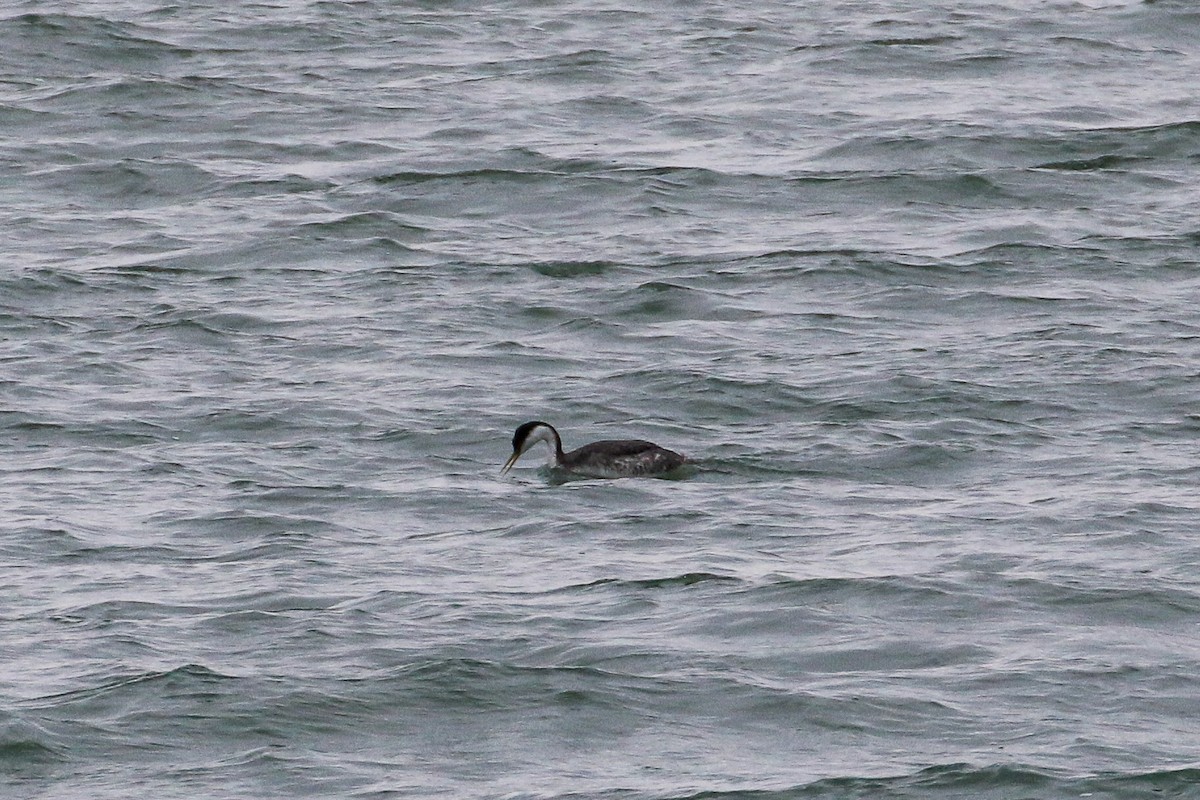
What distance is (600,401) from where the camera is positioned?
621 inches

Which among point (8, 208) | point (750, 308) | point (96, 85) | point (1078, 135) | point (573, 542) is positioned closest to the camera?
point (573, 542)

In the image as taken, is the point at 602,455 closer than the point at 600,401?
Yes

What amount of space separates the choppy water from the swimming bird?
0.38 ft

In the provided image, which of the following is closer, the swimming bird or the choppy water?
the choppy water

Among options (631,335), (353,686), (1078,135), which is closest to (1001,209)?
(1078,135)

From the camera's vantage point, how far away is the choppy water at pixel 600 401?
1026 centimetres

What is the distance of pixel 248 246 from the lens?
19.0 m

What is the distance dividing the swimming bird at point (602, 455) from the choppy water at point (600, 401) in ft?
0.38

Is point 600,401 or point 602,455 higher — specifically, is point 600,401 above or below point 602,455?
below

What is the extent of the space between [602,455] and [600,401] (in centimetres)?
170

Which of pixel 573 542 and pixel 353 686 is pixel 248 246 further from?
pixel 353 686

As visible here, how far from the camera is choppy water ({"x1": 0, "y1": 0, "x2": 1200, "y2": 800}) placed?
10.3 metres

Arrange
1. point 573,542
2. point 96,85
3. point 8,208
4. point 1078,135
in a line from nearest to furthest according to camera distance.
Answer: point 573,542 < point 8,208 < point 1078,135 < point 96,85

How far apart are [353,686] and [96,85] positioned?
49.0ft
